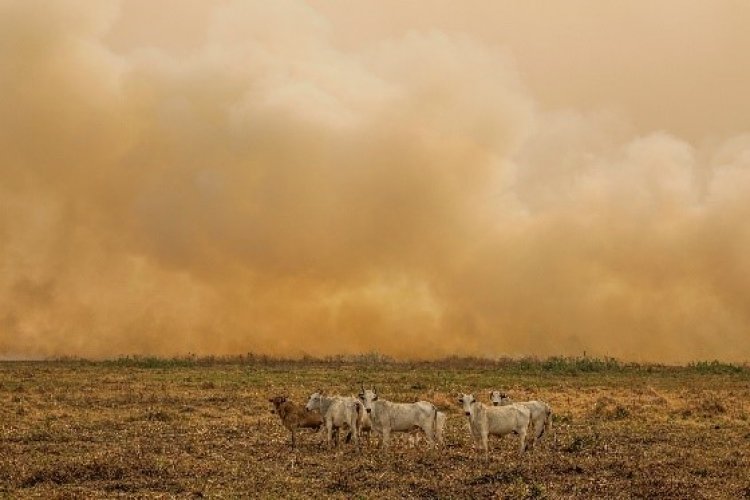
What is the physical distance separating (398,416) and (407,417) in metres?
0.29

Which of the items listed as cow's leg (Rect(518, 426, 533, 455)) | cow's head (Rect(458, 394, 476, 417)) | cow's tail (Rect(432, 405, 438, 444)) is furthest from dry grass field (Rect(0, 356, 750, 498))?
cow's head (Rect(458, 394, 476, 417))

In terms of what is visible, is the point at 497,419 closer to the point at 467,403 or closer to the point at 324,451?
the point at 467,403

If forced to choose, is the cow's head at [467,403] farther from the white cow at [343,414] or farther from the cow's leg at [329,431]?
the cow's leg at [329,431]

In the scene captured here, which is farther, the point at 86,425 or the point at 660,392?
the point at 660,392

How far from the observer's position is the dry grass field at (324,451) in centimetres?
1969

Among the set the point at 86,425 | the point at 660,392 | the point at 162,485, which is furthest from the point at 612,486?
the point at 660,392

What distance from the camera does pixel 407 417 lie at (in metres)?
25.8

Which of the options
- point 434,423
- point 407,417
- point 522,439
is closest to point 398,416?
point 407,417

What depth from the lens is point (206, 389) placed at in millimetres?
51719

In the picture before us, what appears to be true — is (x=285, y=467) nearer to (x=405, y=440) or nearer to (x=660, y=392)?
(x=405, y=440)

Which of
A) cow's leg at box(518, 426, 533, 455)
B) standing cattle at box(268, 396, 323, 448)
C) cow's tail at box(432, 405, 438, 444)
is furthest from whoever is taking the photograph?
standing cattle at box(268, 396, 323, 448)

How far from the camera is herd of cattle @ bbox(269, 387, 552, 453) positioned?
973 inches

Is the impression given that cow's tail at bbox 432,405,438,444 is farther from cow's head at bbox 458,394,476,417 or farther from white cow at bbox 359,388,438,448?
cow's head at bbox 458,394,476,417

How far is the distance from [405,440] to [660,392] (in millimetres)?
30376
